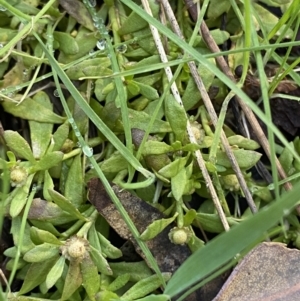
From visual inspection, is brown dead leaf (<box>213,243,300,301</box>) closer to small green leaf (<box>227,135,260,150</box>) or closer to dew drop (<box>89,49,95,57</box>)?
small green leaf (<box>227,135,260,150</box>)

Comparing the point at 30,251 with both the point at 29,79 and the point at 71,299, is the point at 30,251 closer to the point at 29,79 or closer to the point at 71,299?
the point at 71,299

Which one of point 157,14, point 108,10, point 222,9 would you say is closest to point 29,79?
point 108,10

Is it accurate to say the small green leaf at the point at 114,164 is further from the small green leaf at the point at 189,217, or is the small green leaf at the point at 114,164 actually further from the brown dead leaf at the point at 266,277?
the brown dead leaf at the point at 266,277

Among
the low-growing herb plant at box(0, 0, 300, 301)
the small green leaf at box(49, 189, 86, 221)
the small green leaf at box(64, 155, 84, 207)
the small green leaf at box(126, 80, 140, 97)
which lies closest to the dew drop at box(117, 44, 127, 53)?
the low-growing herb plant at box(0, 0, 300, 301)

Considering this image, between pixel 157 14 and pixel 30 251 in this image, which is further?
pixel 157 14

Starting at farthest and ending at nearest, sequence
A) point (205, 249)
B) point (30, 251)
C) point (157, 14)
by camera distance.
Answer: point (157, 14)
point (30, 251)
point (205, 249)

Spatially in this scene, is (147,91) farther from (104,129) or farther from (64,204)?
(64,204)
